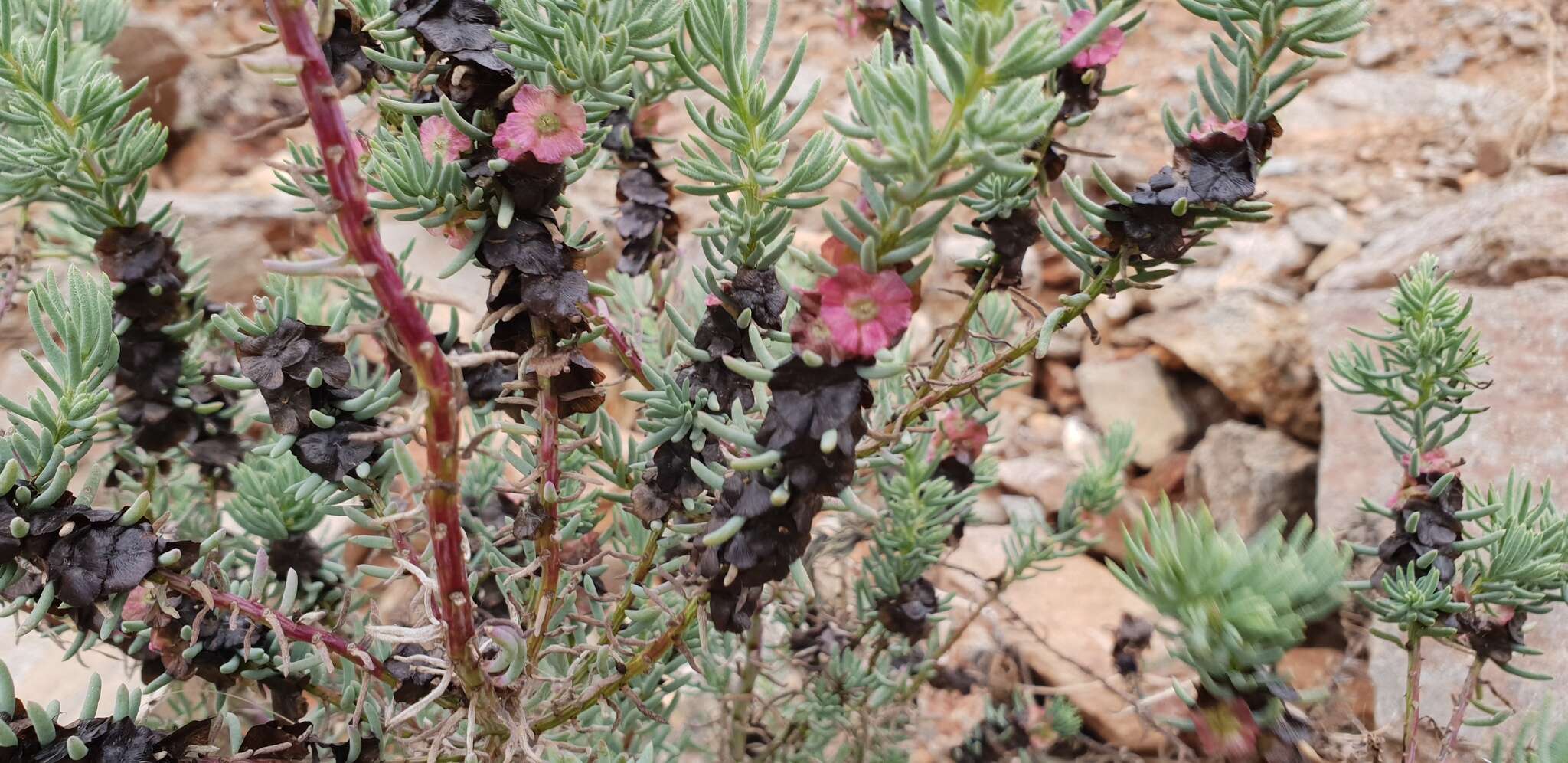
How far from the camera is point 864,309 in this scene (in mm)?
657

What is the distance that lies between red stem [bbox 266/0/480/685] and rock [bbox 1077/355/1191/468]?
3.20 metres

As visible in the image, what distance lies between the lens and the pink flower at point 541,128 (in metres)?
0.81

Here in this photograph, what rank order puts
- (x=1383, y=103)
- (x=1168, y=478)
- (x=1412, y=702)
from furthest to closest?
(x=1383, y=103), (x=1168, y=478), (x=1412, y=702)

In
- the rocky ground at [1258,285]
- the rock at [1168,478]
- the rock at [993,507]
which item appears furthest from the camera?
the rock at [1168,478]

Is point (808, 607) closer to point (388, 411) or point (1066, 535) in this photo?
point (1066, 535)

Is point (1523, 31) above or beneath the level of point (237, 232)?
above

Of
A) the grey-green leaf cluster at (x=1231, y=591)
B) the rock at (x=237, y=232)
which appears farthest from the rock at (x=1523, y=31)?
→ the rock at (x=237, y=232)

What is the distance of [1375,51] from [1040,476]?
3.07m

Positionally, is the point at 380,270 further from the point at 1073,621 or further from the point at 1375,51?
the point at 1375,51

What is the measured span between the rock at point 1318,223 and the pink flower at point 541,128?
3755 mm

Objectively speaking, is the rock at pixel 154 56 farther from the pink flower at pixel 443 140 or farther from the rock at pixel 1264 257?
the rock at pixel 1264 257

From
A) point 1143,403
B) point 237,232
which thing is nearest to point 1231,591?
point 1143,403

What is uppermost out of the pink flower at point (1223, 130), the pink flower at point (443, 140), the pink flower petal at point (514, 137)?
the pink flower at point (1223, 130)

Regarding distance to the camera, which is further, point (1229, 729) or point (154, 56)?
point (154, 56)
